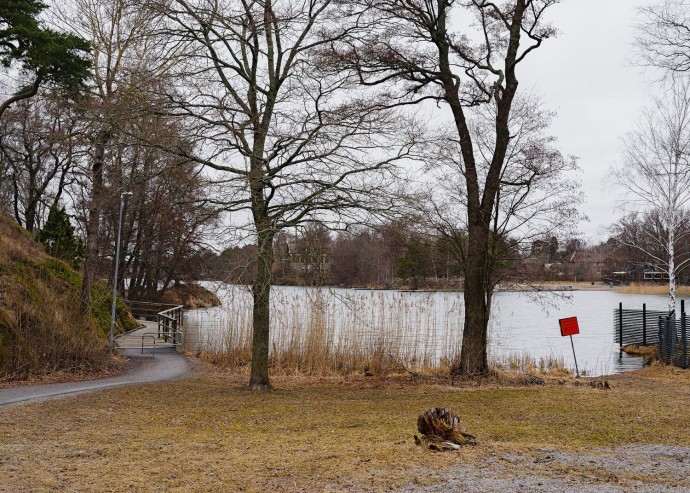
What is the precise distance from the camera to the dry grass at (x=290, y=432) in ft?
21.4

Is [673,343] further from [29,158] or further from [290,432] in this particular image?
[29,158]

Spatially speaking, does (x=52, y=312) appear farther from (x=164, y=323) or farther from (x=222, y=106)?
(x=164, y=323)

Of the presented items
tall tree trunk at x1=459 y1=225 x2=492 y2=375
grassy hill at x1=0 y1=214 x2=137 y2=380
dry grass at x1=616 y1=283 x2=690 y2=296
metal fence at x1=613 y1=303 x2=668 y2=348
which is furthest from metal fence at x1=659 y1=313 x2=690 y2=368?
dry grass at x1=616 y1=283 x2=690 y2=296

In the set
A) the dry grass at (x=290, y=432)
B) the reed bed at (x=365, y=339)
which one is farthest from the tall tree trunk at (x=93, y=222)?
the dry grass at (x=290, y=432)

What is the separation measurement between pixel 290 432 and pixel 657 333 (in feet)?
77.1

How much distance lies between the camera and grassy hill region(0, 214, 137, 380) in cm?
1627

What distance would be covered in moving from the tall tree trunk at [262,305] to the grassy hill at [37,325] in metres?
5.42

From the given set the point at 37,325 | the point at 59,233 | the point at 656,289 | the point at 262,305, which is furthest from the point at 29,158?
the point at 656,289

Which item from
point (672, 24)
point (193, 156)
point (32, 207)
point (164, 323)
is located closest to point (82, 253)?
point (32, 207)

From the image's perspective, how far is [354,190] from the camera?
13.1 metres

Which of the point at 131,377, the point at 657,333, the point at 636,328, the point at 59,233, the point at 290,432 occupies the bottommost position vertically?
the point at 131,377

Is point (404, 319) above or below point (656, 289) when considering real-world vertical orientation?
below

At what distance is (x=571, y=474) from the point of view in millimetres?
6250

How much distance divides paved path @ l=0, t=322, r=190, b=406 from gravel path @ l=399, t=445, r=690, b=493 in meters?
9.11
